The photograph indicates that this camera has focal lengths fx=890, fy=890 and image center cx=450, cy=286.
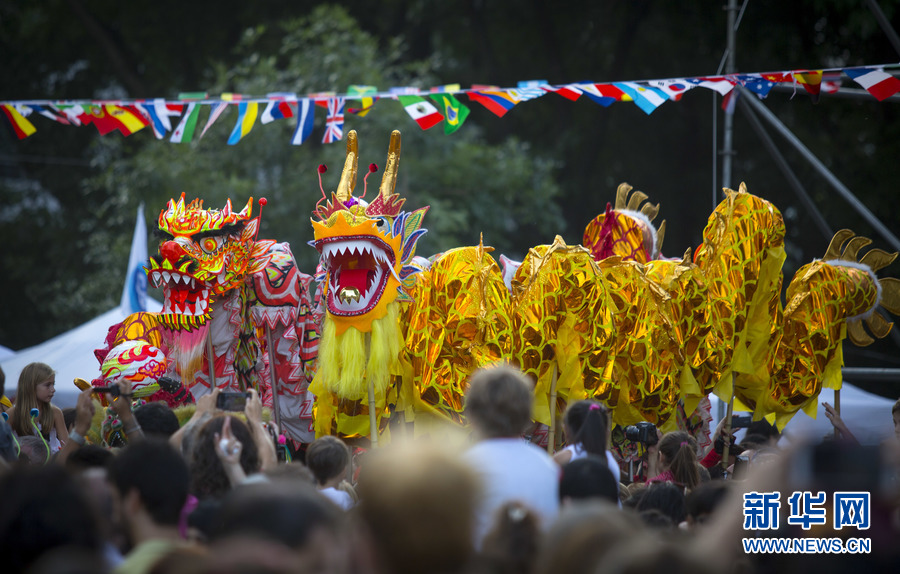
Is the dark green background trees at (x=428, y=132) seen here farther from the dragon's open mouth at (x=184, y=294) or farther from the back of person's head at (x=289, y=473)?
the back of person's head at (x=289, y=473)

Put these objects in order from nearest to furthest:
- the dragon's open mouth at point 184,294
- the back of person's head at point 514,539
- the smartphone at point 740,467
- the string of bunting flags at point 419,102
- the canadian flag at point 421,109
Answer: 1. the back of person's head at point 514,539
2. the smartphone at point 740,467
3. the dragon's open mouth at point 184,294
4. the string of bunting flags at point 419,102
5. the canadian flag at point 421,109

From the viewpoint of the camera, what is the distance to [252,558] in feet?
5.42

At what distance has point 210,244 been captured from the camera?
530cm

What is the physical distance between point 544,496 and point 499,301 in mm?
2881

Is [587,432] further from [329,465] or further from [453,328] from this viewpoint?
[453,328]

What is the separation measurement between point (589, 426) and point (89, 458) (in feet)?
6.01

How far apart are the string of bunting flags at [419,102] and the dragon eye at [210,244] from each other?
1.33 m

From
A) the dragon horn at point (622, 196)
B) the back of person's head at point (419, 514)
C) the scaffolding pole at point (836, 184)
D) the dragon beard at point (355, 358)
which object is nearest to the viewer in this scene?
the back of person's head at point (419, 514)

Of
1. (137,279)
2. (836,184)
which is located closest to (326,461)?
(836,184)

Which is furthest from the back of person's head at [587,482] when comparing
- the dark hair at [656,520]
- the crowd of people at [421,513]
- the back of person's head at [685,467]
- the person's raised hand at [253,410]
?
the back of person's head at [685,467]

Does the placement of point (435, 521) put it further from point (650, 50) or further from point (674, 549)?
point (650, 50)

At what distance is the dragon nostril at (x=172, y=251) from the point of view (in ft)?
16.7

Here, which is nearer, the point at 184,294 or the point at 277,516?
the point at 277,516

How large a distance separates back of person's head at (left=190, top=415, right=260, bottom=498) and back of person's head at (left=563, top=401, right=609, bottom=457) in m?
1.22
